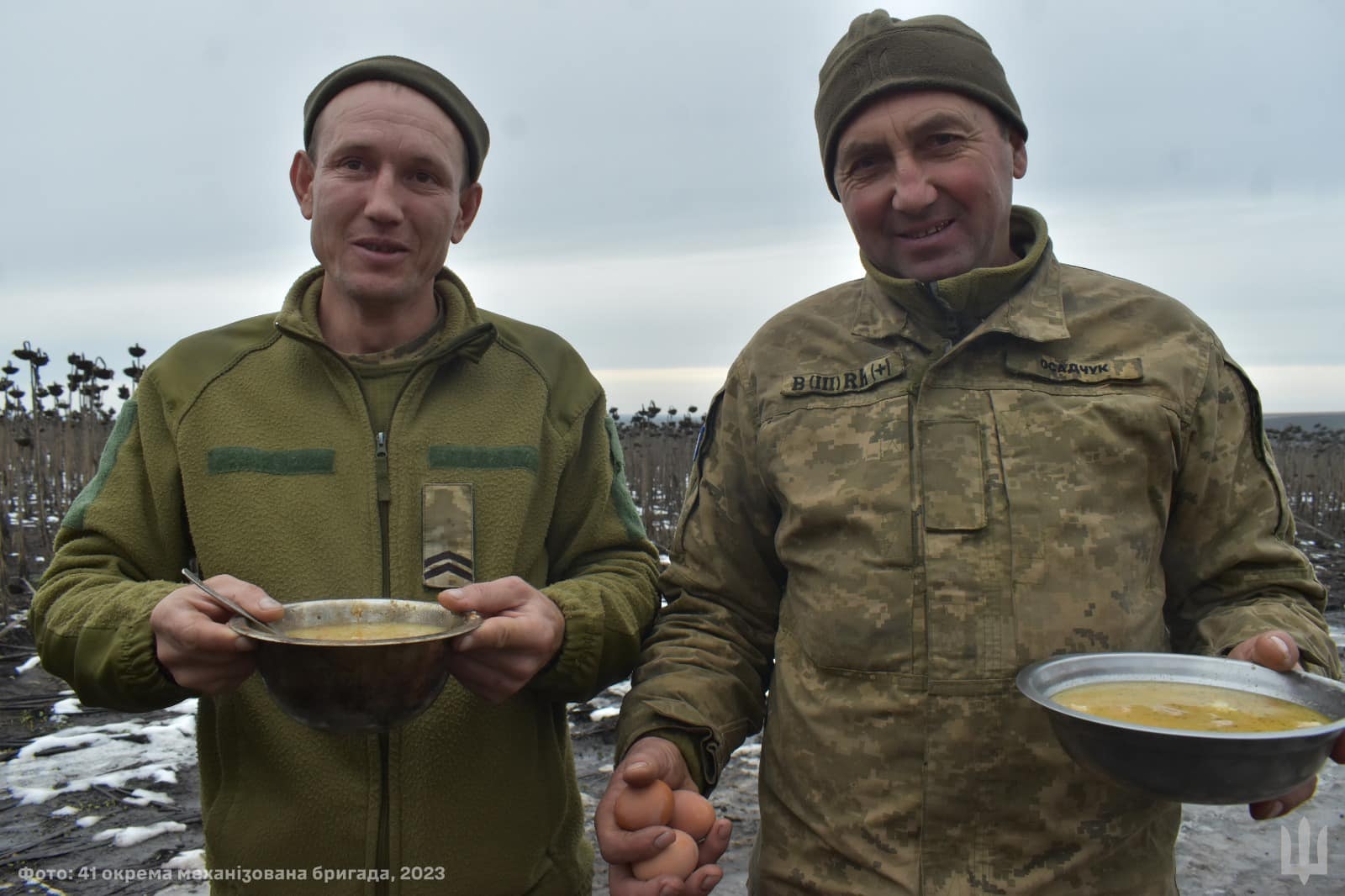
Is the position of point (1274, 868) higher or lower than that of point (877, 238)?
Answer: lower

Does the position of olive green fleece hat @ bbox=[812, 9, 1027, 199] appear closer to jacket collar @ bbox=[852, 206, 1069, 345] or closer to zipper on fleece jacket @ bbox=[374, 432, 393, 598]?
jacket collar @ bbox=[852, 206, 1069, 345]

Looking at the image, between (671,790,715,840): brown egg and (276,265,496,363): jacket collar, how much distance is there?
970mm

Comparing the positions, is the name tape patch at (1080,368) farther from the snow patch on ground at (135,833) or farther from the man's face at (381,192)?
the snow patch on ground at (135,833)

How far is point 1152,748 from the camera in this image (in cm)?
124

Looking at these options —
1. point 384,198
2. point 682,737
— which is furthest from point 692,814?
point 384,198

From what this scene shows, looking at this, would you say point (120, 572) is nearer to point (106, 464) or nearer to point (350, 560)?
point (106, 464)

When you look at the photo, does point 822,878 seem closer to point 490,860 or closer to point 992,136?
point 490,860

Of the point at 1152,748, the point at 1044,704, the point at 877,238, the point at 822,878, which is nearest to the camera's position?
the point at 1152,748

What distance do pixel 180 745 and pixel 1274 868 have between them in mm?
5124

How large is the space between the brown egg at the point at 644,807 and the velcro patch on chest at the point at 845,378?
82cm

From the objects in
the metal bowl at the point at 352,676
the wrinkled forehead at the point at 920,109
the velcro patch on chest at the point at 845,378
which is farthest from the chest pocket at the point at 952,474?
the metal bowl at the point at 352,676

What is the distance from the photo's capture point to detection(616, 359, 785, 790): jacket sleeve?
1.96 meters

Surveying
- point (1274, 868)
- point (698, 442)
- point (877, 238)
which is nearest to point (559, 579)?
point (698, 442)

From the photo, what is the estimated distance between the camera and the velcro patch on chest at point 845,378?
6.21ft
